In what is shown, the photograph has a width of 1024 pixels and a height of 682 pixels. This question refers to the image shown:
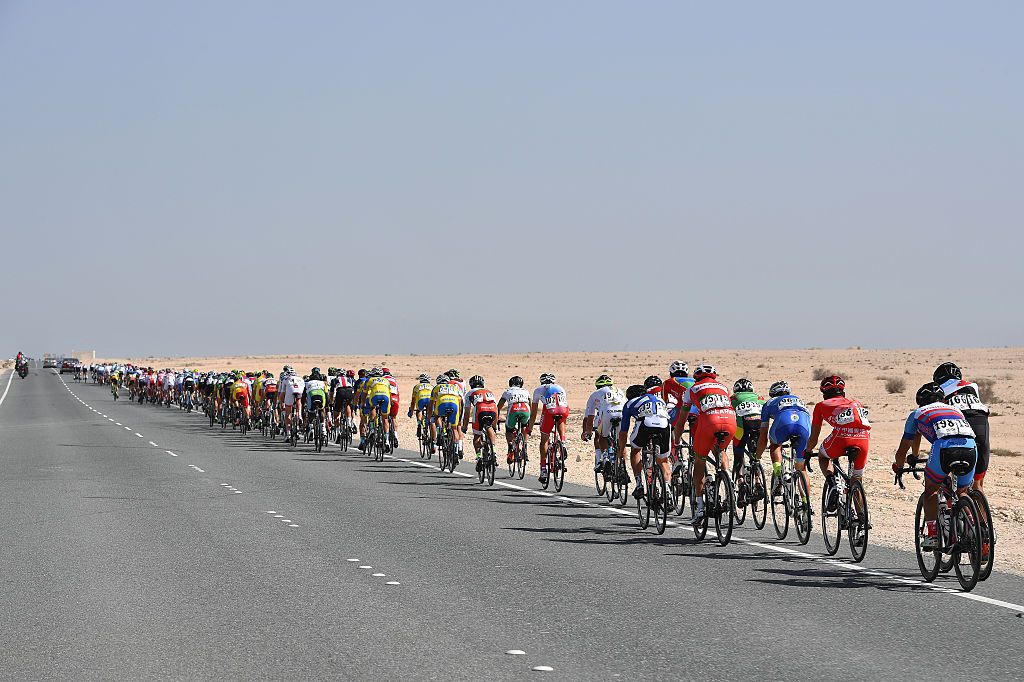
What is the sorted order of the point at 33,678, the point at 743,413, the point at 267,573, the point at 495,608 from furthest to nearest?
the point at 743,413 < the point at 267,573 < the point at 495,608 < the point at 33,678

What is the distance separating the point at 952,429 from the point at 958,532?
83 centimetres

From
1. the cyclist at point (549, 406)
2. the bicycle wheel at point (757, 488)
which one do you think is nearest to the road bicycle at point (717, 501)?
the bicycle wheel at point (757, 488)

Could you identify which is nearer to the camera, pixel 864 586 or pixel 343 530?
pixel 864 586

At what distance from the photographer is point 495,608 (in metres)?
9.77

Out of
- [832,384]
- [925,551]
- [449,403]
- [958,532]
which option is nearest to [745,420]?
[832,384]

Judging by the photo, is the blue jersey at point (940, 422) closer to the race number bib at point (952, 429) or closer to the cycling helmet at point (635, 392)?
the race number bib at point (952, 429)

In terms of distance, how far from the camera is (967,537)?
10352mm

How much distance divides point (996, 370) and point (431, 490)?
A: 7609cm

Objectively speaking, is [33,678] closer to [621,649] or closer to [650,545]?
[621,649]

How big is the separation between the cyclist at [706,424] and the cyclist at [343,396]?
52.0ft

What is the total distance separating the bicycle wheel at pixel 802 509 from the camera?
1344 cm

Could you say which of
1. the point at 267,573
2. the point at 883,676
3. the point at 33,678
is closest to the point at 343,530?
the point at 267,573

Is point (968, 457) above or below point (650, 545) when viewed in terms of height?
above

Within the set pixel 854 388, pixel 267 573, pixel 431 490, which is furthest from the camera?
pixel 854 388
